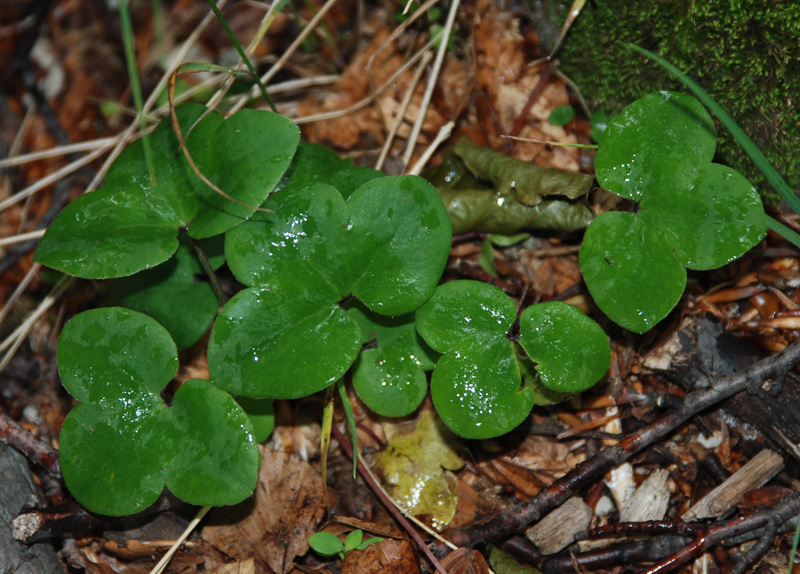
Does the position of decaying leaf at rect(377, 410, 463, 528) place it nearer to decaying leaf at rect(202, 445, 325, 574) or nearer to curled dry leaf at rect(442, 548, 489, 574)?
curled dry leaf at rect(442, 548, 489, 574)

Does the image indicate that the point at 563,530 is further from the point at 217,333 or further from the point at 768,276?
the point at 217,333

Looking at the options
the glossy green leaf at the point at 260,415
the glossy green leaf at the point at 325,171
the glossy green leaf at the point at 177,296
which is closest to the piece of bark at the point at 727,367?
the glossy green leaf at the point at 325,171

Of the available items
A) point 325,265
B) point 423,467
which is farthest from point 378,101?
point 423,467

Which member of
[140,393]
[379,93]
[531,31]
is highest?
[531,31]

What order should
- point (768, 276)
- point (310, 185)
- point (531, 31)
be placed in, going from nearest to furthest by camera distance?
point (310, 185)
point (768, 276)
point (531, 31)

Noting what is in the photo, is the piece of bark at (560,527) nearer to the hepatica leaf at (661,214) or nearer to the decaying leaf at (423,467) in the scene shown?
the decaying leaf at (423,467)

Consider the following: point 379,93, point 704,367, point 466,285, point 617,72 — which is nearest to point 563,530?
point 704,367

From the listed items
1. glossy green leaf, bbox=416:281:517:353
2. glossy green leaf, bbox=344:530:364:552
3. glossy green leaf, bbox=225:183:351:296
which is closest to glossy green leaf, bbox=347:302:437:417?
glossy green leaf, bbox=416:281:517:353
